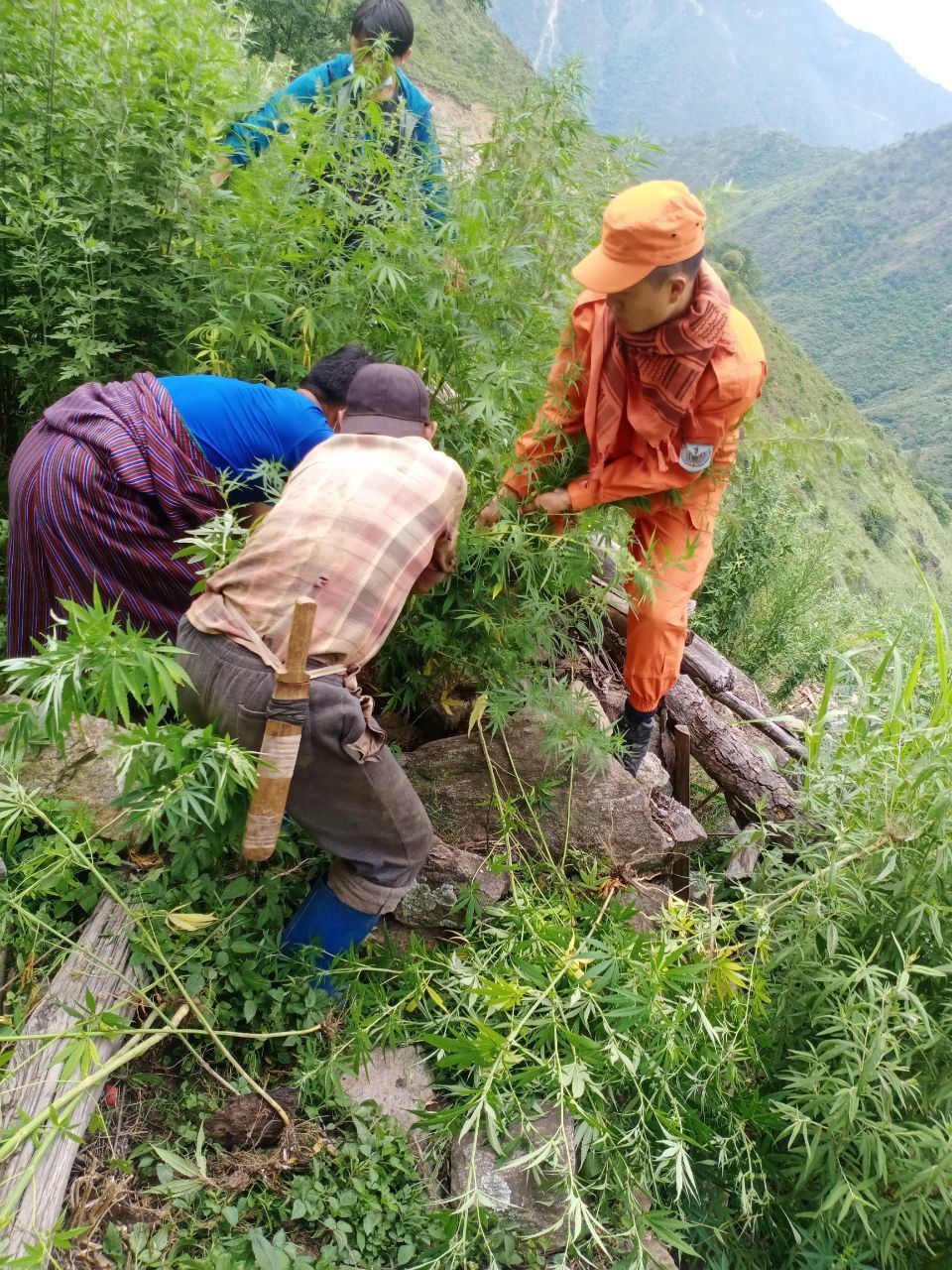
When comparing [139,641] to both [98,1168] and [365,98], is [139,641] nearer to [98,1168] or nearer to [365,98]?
[98,1168]

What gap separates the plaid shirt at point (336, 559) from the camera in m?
1.92

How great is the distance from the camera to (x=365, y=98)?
2.77 m

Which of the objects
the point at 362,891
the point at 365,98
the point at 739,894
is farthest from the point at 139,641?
the point at 739,894

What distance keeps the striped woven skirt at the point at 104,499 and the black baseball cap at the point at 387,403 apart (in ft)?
1.55

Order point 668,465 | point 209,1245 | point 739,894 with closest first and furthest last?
point 209,1245 → point 668,465 → point 739,894

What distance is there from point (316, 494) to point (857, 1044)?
1.78 metres

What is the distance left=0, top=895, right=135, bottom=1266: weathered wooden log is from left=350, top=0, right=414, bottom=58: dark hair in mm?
3271

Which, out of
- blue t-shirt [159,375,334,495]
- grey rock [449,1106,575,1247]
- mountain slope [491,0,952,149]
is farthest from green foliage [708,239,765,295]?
mountain slope [491,0,952,149]

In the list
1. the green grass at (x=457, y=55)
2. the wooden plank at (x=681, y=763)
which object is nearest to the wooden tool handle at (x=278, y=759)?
the wooden plank at (x=681, y=763)

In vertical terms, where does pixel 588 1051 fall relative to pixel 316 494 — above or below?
below

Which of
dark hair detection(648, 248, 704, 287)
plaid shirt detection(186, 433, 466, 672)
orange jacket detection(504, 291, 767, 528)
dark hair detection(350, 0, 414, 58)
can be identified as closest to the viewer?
plaid shirt detection(186, 433, 466, 672)

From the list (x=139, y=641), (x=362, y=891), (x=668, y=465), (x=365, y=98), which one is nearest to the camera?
(x=139, y=641)

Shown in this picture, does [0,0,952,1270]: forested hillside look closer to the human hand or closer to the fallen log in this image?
the human hand

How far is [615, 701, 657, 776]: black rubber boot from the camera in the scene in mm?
3104
